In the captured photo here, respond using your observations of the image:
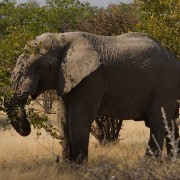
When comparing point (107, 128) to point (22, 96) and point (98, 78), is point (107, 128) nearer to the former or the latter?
point (98, 78)

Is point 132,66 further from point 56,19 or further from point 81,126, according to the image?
point 56,19

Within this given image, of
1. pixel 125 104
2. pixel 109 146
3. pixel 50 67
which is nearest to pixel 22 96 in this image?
pixel 50 67

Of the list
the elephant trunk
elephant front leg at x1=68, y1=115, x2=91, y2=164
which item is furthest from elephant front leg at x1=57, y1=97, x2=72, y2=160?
the elephant trunk

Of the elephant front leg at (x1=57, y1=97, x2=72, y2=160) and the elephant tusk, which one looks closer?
the elephant tusk

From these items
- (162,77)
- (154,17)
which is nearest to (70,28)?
(154,17)

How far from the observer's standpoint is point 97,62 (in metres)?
9.74

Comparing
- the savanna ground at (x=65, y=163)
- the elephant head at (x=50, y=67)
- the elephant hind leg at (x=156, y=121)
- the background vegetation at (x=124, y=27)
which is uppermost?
the background vegetation at (x=124, y=27)

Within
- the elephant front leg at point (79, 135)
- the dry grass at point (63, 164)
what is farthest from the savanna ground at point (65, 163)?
the elephant front leg at point (79, 135)

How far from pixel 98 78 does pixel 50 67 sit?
3.15 feet

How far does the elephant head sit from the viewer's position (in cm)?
951

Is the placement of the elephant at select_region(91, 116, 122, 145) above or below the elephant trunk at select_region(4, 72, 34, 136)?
below

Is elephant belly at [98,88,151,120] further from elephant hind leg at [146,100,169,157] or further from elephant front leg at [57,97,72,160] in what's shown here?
elephant front leg at [57,97,72,160]

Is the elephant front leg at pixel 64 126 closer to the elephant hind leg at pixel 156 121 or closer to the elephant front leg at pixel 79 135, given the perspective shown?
the elephant front leg at pixel 79 135

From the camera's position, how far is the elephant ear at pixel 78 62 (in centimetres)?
964
